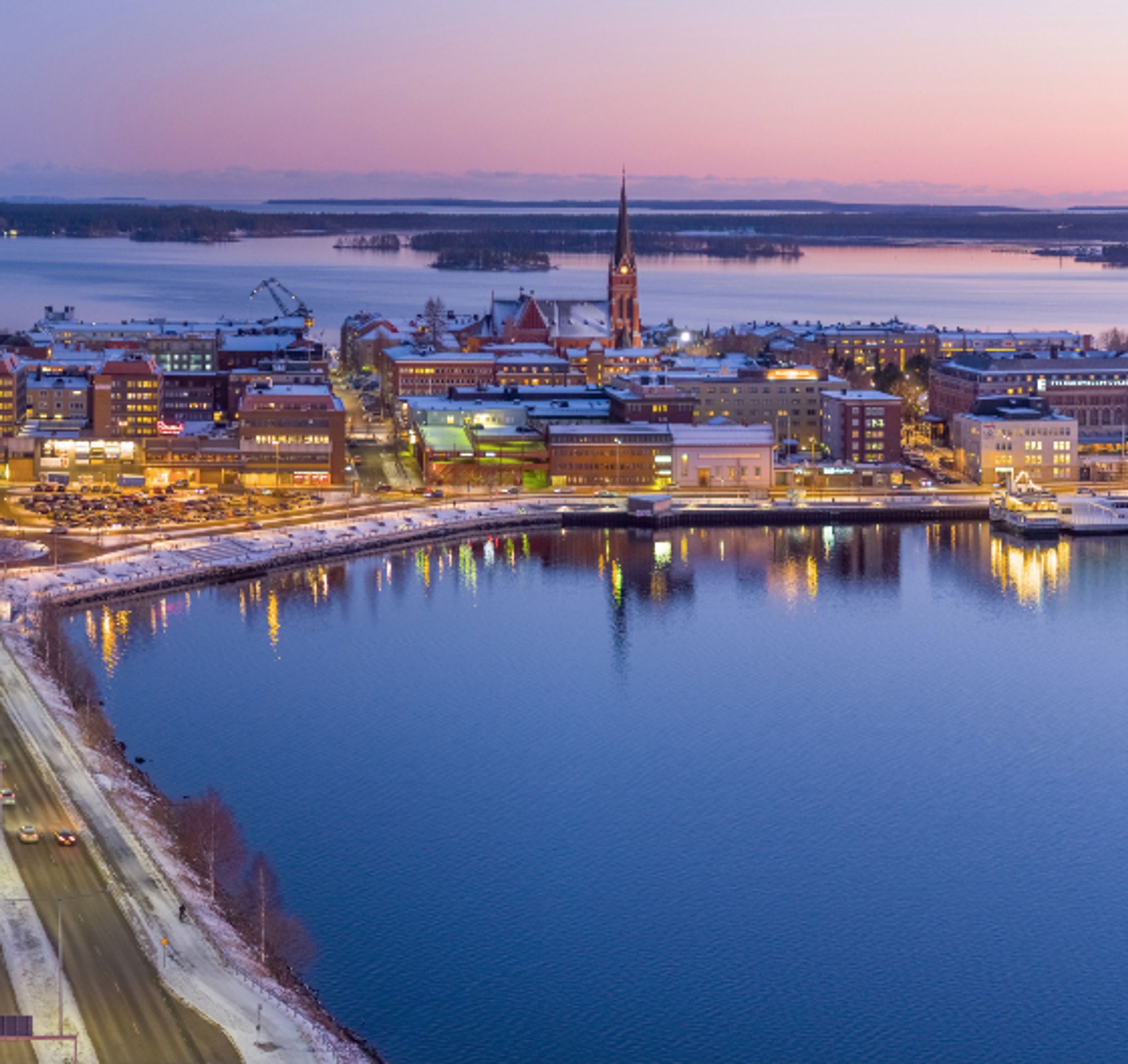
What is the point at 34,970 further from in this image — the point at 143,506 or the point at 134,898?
the point at 143,506

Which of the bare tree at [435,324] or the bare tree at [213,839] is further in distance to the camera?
the bare tree at [435,324]

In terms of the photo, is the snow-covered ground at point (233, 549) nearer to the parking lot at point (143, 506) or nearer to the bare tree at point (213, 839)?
the parking lot at point (143, 506)

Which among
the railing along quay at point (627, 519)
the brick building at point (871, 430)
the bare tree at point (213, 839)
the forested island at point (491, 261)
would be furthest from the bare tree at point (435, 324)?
the forested island at point (491, 261)

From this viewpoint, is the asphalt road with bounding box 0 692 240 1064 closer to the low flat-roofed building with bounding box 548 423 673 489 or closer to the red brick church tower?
the low flat-roofed building with bounding box 548 423 673 489

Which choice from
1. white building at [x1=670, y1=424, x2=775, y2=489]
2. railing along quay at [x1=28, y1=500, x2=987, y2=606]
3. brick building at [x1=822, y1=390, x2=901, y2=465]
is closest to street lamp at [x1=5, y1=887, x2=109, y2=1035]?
railing along quay at [x1=28, y1=500, x2=987, y2=606]

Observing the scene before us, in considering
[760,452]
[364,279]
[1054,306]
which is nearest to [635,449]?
[760,452]

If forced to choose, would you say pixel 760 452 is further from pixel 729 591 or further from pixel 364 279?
pixel 364 279
